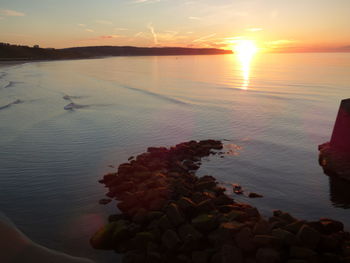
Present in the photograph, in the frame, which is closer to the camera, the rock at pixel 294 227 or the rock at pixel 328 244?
the rock at pixel 328 244

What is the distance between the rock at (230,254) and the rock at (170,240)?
1.26 metres

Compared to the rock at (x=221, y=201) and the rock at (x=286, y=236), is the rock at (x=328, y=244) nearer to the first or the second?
the rock at (x=286, y=236)

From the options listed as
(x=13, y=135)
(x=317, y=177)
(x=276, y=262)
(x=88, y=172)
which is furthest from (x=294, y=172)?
(x=13, y=135)

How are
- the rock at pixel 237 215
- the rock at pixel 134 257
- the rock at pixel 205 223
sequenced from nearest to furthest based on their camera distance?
1. the rock at pixel 134 257
2. the rock at pixel 205 223
3. the rock at pixel 237 215

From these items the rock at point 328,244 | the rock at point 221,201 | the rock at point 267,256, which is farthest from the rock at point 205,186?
the rock at point 328,244

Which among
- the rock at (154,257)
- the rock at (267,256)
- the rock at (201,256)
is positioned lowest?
the rock at (154,257)

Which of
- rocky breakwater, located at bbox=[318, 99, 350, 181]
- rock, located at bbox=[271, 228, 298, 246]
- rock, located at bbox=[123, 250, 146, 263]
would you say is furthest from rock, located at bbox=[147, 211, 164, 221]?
rocky breakwater, located at bbox=[318, 99, 350, 181]

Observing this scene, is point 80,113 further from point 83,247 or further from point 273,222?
point 273,222

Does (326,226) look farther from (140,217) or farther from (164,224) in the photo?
(140,217)

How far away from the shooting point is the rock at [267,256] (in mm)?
7125

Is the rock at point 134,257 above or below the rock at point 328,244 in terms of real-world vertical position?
below

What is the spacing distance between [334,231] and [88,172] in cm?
1058

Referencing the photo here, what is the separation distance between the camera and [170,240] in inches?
312

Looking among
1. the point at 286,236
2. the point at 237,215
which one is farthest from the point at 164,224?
the point at 286,236
